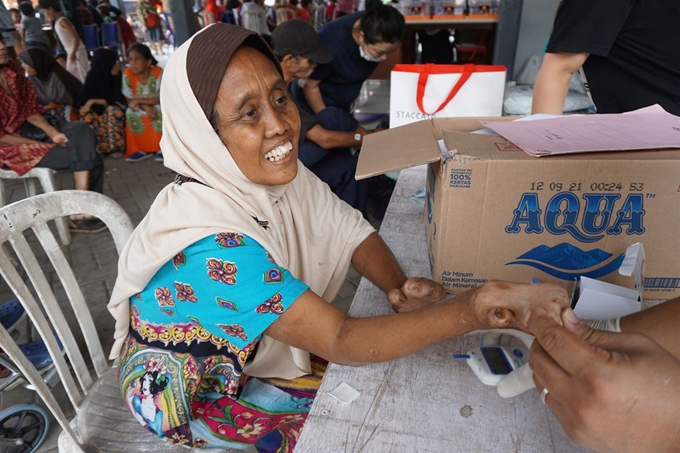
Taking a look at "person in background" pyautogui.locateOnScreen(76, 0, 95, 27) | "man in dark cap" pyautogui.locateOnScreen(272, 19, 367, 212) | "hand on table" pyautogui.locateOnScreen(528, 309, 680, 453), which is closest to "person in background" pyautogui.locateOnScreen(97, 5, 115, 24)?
"person in background" pyautogui.locateOnScreen(76, 0, 95, 27)

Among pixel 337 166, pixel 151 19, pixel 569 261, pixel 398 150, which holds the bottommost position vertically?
pixel 337 166

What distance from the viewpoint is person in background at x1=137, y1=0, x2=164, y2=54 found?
10703 millimetres

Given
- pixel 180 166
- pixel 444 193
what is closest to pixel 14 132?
pixel 180 166

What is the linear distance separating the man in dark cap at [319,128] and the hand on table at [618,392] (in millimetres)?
2279

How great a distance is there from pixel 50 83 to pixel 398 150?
5.19 m

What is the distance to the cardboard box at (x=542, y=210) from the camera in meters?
0.98

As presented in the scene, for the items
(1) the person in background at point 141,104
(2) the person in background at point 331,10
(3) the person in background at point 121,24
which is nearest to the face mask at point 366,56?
(1) the person in background at point 141,104

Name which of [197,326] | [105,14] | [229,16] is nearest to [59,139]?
[197,326]

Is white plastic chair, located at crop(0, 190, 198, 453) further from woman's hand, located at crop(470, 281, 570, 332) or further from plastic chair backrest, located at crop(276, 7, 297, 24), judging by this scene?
plastic chair backrest, located at crop(276, 7, 297, 24)

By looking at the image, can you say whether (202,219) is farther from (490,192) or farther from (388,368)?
(490,192)

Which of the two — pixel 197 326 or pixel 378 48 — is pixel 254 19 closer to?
pixel 378 48

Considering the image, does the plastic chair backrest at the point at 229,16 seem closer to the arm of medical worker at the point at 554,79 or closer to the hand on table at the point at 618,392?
the arm of medical worker at the point at 554,79

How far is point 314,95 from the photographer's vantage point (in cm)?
306

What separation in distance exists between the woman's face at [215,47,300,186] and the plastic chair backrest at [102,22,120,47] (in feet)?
33.3
